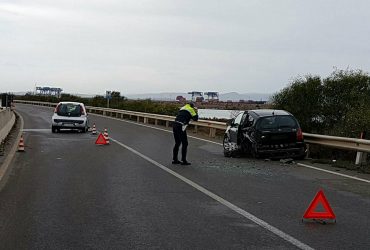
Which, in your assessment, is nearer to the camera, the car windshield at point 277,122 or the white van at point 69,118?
the car windshield at point 277,122

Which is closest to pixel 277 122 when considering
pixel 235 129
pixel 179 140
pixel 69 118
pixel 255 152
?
pixel 255 152

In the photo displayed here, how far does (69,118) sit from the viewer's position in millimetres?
25516

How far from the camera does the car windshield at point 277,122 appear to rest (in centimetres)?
1457

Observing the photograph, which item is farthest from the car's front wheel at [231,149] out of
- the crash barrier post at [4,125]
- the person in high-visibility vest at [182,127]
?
the crash barrier post at [4,125]

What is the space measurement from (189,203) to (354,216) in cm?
253

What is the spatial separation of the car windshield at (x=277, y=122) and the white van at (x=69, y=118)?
13420mm

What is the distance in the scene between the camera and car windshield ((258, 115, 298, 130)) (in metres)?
14.6

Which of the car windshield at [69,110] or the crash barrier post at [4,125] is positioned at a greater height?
the car windshield at [69,110]

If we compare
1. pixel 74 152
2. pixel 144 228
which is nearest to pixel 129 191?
pixel 144 228

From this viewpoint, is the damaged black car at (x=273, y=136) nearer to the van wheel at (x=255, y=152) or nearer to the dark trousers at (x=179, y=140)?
the van wheel at (x=255, y=152)

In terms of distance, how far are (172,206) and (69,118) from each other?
1860 centimetres

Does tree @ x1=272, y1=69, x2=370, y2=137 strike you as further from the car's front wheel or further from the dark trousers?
the dark trousers

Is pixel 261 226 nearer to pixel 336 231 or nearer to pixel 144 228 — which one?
pixel 336 231

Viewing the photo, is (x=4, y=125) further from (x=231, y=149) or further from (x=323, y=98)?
(x=323, y=98)
